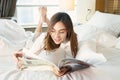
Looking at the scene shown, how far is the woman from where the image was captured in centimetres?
148

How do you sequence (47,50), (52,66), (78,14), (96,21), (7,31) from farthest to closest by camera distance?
(78,14) → (96,21) → (7,31) → (47,50) → (52,66)

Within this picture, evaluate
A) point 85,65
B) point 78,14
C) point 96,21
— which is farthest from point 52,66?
point 78,14

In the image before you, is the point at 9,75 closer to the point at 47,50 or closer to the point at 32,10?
the point at 47,50

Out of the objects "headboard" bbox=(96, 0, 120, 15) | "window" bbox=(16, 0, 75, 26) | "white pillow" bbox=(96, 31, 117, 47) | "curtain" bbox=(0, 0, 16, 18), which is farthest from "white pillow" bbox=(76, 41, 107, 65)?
"window" bbox=(16, 0, 75, 26)

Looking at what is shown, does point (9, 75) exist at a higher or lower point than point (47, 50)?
lower

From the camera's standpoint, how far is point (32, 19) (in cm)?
437

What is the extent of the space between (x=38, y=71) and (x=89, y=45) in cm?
46

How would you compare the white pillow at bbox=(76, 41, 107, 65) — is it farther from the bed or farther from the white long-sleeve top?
the white long-sleeve top

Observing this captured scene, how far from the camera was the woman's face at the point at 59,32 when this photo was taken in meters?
1.47

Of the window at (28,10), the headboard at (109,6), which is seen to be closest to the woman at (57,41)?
the headboard at (109,6)

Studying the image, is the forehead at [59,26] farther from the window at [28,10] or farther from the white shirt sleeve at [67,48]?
the window at [28,10]

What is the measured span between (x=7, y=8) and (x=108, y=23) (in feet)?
6.40

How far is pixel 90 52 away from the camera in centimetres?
146

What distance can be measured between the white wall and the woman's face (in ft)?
7.66
